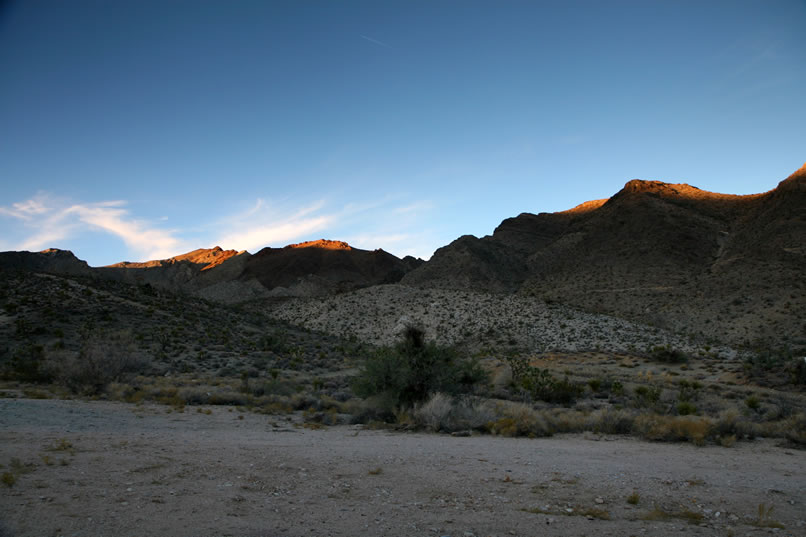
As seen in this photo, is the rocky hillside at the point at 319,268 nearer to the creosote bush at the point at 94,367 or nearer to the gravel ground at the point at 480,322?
the gravel ground at the point at 480,322

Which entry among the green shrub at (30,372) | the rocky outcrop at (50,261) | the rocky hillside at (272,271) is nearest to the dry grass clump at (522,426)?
the green shrub at (30,372)

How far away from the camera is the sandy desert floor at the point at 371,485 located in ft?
18.1

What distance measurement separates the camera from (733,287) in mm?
55375

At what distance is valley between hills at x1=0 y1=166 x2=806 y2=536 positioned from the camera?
5.99m

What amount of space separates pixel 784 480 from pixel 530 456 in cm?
398

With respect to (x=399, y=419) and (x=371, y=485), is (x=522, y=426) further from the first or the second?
(x=371, y=485)

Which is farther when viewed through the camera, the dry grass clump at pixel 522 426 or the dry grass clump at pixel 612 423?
the dry grass clump at pixel 612 423

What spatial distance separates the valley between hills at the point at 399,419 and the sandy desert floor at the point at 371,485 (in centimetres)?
4

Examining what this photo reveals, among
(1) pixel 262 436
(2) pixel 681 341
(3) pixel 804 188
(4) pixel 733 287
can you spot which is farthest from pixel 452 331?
(3) pixel 804 188

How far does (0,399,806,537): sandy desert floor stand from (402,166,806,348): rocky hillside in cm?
4009

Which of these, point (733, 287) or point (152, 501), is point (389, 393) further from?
point (733, 287)

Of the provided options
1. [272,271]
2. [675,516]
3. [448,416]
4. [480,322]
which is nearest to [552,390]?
[448,416]

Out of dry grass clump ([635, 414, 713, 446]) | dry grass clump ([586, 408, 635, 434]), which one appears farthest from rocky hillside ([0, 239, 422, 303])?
dry grass clump ([635, 414, 713, 446])

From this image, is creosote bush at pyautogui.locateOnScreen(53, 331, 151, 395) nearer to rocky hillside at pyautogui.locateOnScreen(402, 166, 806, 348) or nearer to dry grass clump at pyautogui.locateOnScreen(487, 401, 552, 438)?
dry grass clump at pyautogui.locateOnScreen(487, 401, 552, 438)
